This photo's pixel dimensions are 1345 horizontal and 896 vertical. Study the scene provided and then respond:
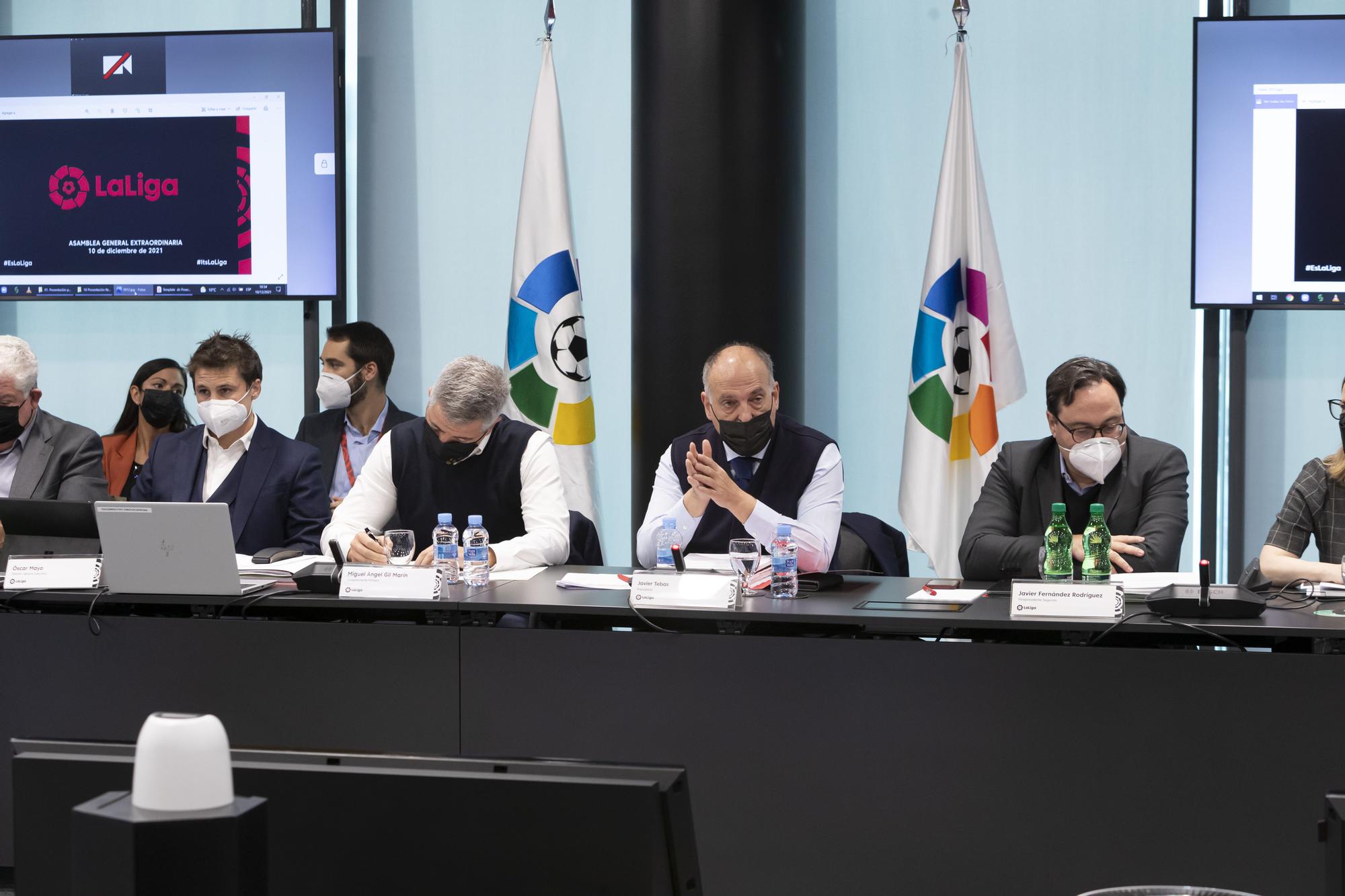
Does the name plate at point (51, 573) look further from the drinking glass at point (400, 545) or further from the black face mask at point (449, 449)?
A: the black face mask at point (449, 449)

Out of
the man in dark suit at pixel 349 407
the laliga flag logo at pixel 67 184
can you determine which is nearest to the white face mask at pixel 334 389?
the man in dark suit at pixel 349 407

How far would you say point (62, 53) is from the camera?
4.85 meters

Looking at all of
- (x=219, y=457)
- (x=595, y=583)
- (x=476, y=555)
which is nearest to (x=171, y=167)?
(x=219, y=457)

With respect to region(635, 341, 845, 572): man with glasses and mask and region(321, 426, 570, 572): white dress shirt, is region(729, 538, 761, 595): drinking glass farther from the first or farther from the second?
region(321, 426, 570, 572): white dress shirt

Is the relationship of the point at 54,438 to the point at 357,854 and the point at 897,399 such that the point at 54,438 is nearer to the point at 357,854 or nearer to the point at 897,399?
the point at 897,399

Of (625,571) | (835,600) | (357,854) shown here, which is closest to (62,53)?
(625,571)

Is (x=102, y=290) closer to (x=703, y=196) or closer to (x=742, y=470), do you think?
(x=703, y=196)

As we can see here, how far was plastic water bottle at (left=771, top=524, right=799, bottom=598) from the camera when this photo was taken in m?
2.89

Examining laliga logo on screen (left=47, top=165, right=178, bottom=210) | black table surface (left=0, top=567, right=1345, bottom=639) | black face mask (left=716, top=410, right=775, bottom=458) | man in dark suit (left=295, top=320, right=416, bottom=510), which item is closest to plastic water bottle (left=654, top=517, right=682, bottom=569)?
black table surface (left=0, top=567, right=1345, bottom=639)

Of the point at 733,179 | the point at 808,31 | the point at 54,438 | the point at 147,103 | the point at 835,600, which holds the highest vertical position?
the point at 808,31

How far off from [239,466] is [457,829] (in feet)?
10.7

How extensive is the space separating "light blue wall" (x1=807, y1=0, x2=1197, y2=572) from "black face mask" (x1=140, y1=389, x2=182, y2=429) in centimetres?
238

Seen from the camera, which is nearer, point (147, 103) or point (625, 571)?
point (625, 571)

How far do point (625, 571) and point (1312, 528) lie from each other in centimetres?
175
